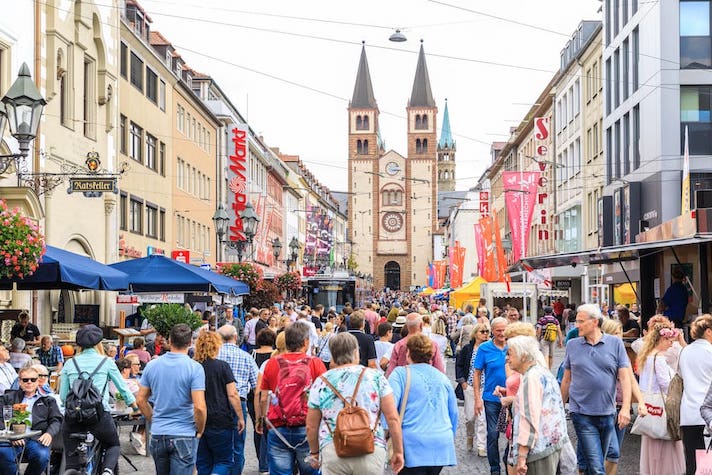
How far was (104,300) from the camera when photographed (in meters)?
30.1

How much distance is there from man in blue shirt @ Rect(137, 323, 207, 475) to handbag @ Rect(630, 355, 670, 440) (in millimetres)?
3948

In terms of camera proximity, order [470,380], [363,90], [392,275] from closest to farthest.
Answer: [470,380]
[363,90]
[392,275]

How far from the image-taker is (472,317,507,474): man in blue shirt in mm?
10781

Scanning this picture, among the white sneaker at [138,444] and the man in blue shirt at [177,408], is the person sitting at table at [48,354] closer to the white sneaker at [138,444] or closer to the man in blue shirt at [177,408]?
the white sneaker at [138,444]

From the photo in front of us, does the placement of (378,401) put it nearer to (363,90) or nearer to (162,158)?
(162,158)

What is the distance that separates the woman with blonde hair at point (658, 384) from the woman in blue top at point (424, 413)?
3240 millimetres

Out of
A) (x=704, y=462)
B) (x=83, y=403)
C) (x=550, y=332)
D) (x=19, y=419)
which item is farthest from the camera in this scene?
(x=550, y=332)

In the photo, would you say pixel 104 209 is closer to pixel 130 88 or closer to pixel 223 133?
pixel 130 88

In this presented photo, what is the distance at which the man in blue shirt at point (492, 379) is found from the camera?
35.4 ft

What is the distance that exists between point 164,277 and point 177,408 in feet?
48.6

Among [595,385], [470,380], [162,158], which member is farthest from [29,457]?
[162,158]

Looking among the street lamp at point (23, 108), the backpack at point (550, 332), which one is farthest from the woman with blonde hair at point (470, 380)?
the backpack at point (550, 332)

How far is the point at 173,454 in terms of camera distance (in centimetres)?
827

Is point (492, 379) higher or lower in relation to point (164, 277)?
lower
